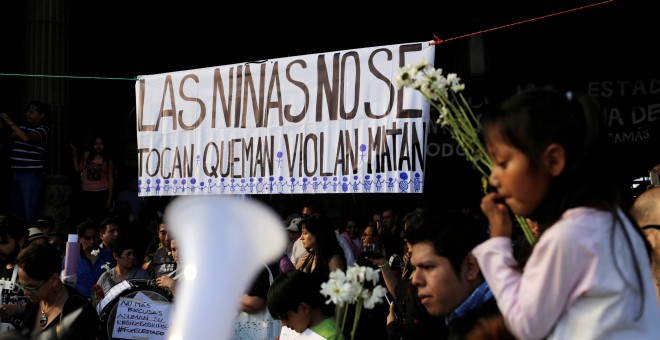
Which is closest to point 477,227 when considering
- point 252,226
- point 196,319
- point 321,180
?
point 252,226

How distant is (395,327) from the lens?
436 cm

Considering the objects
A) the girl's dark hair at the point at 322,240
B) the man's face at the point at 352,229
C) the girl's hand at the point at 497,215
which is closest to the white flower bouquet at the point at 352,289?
the girl's hand at the point at 497,215

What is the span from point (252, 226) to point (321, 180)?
415 cm

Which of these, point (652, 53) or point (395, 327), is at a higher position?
point (652, 53)

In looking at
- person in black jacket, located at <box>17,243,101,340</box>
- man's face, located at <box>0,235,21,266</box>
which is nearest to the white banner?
man's face, located at <box>0,235,21,266</box>

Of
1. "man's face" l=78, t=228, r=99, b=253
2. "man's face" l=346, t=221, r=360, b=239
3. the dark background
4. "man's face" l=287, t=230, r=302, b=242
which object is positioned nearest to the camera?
"man's face" l=78, t=228, r=99, b=253

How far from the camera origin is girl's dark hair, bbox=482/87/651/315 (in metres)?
1.80

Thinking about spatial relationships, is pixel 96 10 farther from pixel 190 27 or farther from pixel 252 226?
pixel 252 226

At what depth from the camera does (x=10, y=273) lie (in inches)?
216

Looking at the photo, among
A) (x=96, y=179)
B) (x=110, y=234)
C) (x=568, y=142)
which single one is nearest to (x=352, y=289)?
(x=568, y=142)

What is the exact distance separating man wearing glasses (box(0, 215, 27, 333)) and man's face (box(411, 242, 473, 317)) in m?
2.77

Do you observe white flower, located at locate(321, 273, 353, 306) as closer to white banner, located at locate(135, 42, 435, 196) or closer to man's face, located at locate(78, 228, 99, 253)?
white banner, located at locate(135, 42, 435, 196)

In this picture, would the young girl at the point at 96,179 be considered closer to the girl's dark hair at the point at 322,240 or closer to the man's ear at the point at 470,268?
the girl's dark hair at the point at 322,240

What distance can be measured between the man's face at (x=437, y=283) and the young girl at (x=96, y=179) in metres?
8.48
